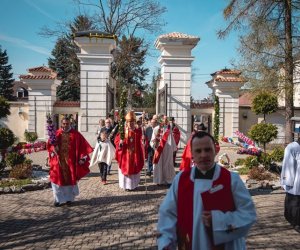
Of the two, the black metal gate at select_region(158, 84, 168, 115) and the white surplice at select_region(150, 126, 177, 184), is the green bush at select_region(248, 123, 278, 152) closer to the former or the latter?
the white surplice at select_region(150, 126, 177, 184)

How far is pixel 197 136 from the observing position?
2.88 metres

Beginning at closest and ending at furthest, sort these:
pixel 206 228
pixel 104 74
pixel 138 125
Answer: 1. pixel 206 228
2. pixel 138 125
3. pixel 104 74

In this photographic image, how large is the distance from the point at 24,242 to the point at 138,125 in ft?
16.6

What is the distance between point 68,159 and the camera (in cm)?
802

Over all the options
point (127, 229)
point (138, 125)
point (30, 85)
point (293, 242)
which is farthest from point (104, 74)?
point (293, 242)

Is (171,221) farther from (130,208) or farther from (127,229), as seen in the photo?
(130,208)

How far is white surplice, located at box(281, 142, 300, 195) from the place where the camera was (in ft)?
19.6

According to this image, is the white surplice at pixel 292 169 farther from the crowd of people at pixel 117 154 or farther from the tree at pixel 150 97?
the tree at pixel 150 97

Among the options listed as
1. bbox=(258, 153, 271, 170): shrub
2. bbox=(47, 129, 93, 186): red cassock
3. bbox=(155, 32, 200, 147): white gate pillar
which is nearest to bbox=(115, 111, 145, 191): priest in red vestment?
bbox=(47, 129, 93, 186): red cassock

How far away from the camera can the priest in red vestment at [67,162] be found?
25.6ft

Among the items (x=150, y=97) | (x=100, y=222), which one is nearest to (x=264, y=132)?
(x=100, y=222)

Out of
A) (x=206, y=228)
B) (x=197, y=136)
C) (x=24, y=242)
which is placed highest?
(x=197, y=136)

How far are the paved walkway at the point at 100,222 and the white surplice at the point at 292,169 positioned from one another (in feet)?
2.23

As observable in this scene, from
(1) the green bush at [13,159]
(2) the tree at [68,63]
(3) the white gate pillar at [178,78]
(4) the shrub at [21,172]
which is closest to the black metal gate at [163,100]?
(3) the white gate pillar at [178,78]
